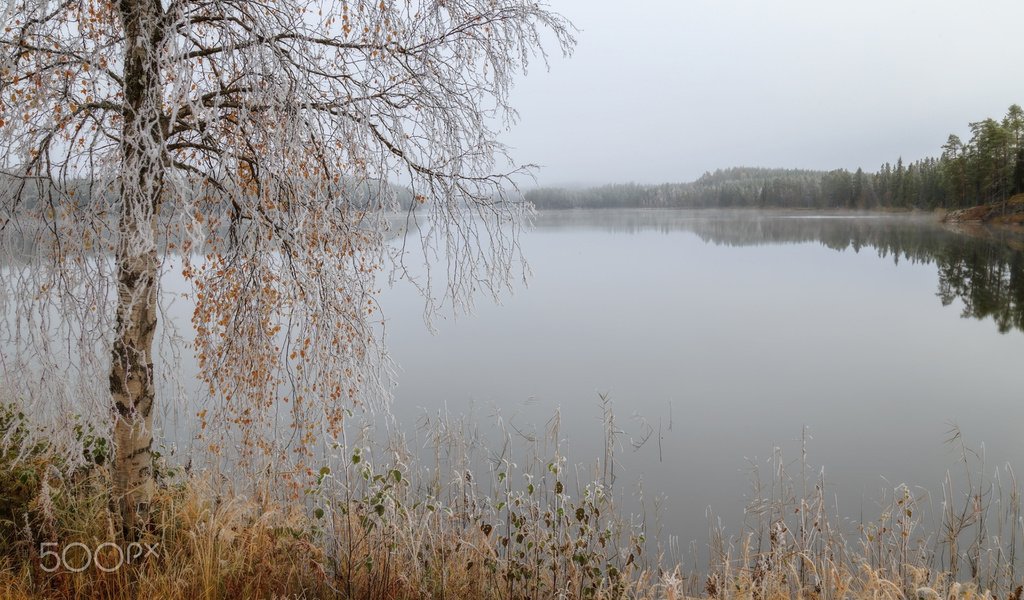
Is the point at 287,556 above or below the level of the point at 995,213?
below

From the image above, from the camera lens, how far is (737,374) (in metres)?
12.4

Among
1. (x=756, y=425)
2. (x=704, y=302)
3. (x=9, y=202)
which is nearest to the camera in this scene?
(x=9, y=202)

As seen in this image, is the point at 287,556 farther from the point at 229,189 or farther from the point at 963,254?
the point at 963,254

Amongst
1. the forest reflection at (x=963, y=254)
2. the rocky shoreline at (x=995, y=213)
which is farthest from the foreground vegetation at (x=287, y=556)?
the rocky shoreline at (x=995, y=213)

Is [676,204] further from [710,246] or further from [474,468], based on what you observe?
[474,468]

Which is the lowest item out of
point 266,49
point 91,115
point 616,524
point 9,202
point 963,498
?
point 963,498

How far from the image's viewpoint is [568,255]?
36969mm

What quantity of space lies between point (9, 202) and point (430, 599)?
119 inches

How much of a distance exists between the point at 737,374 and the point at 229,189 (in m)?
11.2

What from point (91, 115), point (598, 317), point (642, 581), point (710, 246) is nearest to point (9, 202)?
point (91, 115)
